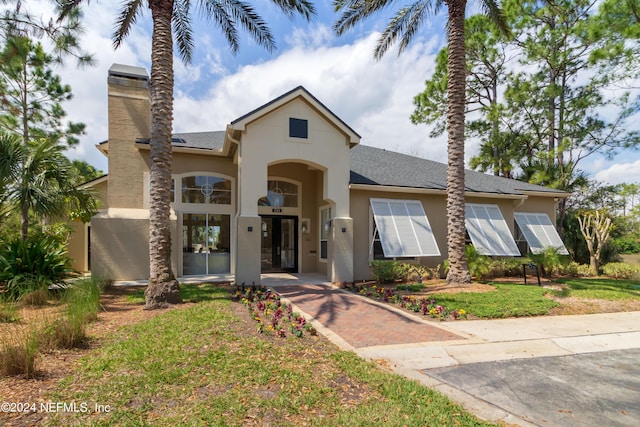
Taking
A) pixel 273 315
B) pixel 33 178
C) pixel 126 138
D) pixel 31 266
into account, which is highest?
→ pixel 126 138

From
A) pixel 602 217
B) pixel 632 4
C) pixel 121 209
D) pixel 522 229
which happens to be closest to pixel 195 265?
pixel 121 209

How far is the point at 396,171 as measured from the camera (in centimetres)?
1717

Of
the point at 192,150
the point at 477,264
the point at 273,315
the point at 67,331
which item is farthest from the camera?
the point at 192,150

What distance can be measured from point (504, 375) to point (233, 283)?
955 cm

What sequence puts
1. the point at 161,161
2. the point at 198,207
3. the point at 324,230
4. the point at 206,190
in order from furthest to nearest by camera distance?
1. the point at 324,230
2. the point at 206,190
3. the point at 198,207
4. the point at 161,161

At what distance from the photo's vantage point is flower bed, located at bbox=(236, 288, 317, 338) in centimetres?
672

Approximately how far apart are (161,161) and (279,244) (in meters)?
7.89

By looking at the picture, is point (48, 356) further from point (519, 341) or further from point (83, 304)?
point (519, 341)

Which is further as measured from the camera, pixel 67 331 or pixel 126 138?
pixel 126 138

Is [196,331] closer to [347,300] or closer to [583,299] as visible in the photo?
[347,300]

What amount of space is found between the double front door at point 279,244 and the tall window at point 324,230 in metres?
1.35

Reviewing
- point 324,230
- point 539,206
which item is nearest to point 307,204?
point 324,230

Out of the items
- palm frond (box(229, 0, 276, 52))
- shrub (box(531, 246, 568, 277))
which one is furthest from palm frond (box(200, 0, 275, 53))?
shrub (box(531, 246, 568, 277))

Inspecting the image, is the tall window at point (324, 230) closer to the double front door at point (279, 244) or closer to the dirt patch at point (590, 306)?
the double front door at point (279, 244)
